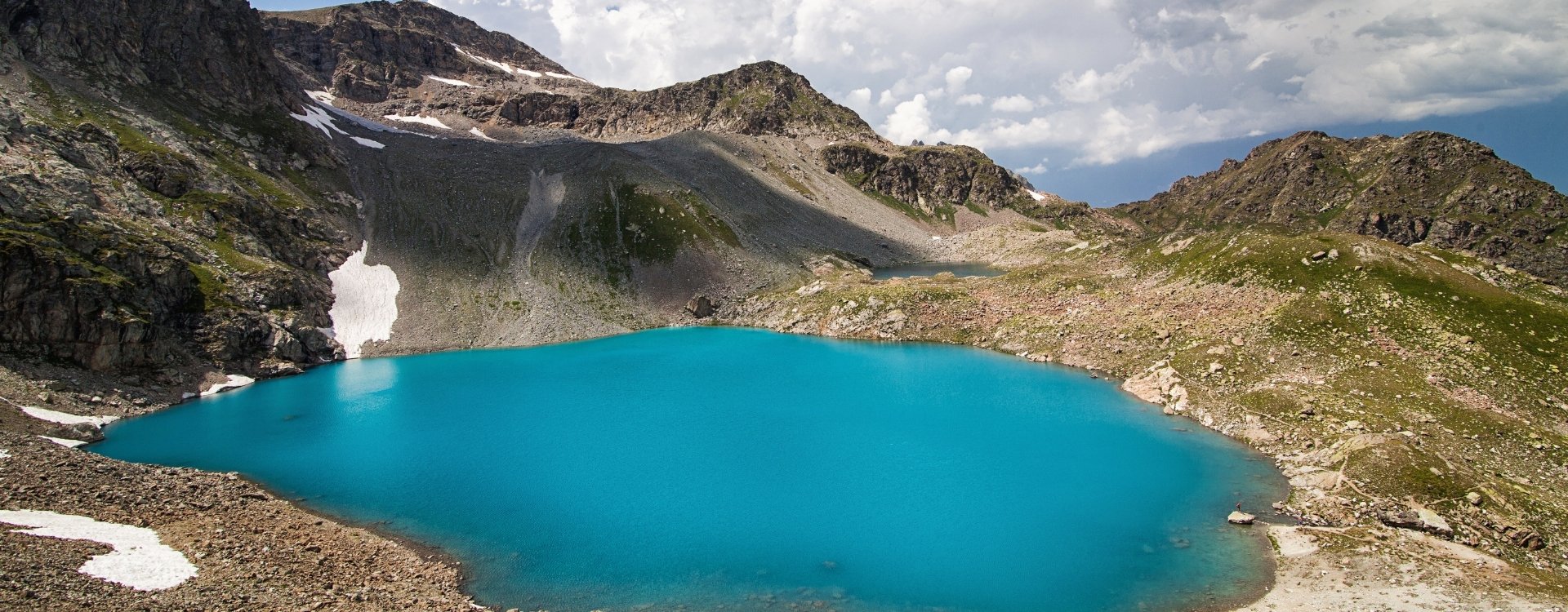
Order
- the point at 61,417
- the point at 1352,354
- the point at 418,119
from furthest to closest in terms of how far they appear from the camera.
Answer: the point at 418,119, the point at 61,417, the point at 1352,354

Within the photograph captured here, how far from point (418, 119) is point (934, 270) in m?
140

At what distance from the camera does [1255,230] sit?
64.2 metres

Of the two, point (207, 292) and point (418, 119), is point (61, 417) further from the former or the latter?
point (418, 119)

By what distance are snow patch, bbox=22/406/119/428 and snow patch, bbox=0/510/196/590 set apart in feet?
79.6

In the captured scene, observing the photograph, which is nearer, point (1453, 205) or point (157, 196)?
point (157, 196)

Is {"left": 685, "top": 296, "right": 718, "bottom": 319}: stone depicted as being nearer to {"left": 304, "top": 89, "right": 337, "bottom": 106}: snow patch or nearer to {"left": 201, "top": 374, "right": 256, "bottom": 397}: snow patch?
{"left": 201, "top": 374, "right": 256, "bottom": 397}: snow patch

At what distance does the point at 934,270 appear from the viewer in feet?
467

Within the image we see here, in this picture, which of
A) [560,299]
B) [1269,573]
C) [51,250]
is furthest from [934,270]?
[51,250]

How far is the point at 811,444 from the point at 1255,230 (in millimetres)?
47745

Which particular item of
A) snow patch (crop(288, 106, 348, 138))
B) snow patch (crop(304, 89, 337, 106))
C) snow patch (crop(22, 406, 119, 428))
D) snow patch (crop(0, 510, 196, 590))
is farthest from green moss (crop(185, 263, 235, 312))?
snow patch (crop(304, 89, 337, 106))

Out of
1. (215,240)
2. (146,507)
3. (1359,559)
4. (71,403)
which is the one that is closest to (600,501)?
(146,507)

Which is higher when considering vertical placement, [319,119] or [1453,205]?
[319,119]

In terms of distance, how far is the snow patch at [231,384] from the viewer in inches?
2383

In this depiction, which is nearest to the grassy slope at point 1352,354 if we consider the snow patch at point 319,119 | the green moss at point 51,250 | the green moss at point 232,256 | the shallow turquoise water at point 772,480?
the shallow turquoise water at point 772,480
